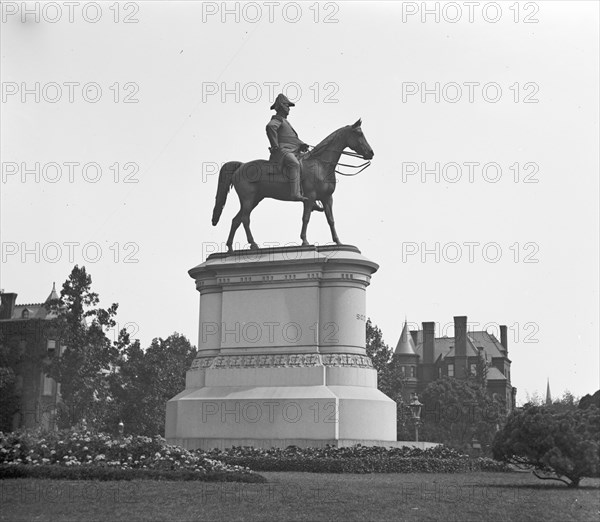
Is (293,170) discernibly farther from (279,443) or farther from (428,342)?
(428,342)

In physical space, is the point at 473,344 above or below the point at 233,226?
below

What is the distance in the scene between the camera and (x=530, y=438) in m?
22.6

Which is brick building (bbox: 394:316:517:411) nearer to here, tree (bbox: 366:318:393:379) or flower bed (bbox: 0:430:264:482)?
tree (bbox: 366:318:393:379)

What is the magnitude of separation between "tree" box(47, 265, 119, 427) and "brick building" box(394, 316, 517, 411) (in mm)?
43334

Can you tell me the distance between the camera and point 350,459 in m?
27.5

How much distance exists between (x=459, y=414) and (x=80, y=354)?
32328mm

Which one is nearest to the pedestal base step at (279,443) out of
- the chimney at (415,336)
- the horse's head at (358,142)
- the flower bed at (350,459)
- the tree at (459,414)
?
the flower bed at (350,459)

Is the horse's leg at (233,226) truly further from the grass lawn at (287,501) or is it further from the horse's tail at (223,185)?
the grass lawn at (287,501)

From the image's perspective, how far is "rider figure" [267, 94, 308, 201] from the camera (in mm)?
36094

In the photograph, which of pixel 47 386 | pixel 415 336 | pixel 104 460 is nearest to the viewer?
pixel 104 460

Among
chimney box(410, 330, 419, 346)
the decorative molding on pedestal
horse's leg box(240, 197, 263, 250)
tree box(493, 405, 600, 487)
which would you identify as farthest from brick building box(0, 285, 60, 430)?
tree box(493, 405, 600, 487)

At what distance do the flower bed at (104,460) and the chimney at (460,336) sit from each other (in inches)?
2782

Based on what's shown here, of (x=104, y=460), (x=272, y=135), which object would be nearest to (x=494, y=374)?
(x=272, y=135)

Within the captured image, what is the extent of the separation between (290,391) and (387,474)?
7.18 metres
